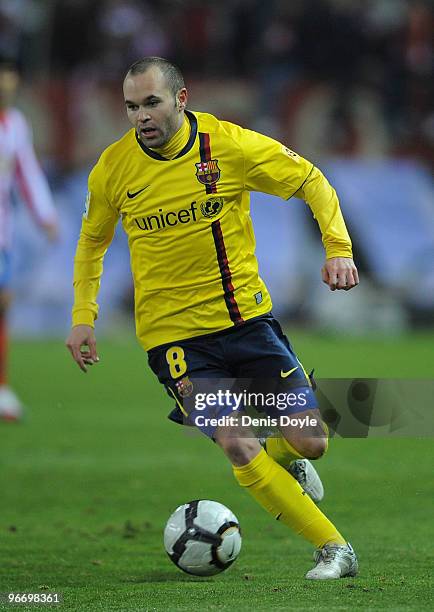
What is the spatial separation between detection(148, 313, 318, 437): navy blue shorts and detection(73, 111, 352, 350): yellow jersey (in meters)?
0.05

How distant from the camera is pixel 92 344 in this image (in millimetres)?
5348

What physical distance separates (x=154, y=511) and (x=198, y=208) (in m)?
2.18

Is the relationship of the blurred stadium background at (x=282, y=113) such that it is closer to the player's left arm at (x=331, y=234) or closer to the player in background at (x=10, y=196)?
the player in background at (x=10, y=196)

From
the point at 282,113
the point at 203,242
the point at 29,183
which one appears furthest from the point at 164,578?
the point at 282,113

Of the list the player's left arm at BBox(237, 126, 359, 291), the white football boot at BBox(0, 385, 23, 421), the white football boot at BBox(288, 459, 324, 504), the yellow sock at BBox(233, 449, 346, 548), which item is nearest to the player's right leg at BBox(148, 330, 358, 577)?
the yellow sock at BBox(233, 449, 346, 548)

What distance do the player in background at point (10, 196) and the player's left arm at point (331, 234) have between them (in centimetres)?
517

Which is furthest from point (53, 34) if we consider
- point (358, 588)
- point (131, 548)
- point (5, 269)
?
point (358, 588)

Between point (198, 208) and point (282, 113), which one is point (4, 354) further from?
point (282, 113)

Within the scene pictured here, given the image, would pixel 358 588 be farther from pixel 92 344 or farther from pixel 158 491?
pixel 158 491

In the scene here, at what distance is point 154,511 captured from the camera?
6.74 metres

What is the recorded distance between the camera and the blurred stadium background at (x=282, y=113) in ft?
55.8

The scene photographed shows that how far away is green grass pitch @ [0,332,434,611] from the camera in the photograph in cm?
467

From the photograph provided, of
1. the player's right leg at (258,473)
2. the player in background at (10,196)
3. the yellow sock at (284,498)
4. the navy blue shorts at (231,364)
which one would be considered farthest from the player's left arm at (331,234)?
the player in background at (10,196)

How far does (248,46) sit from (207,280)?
13.9 m
